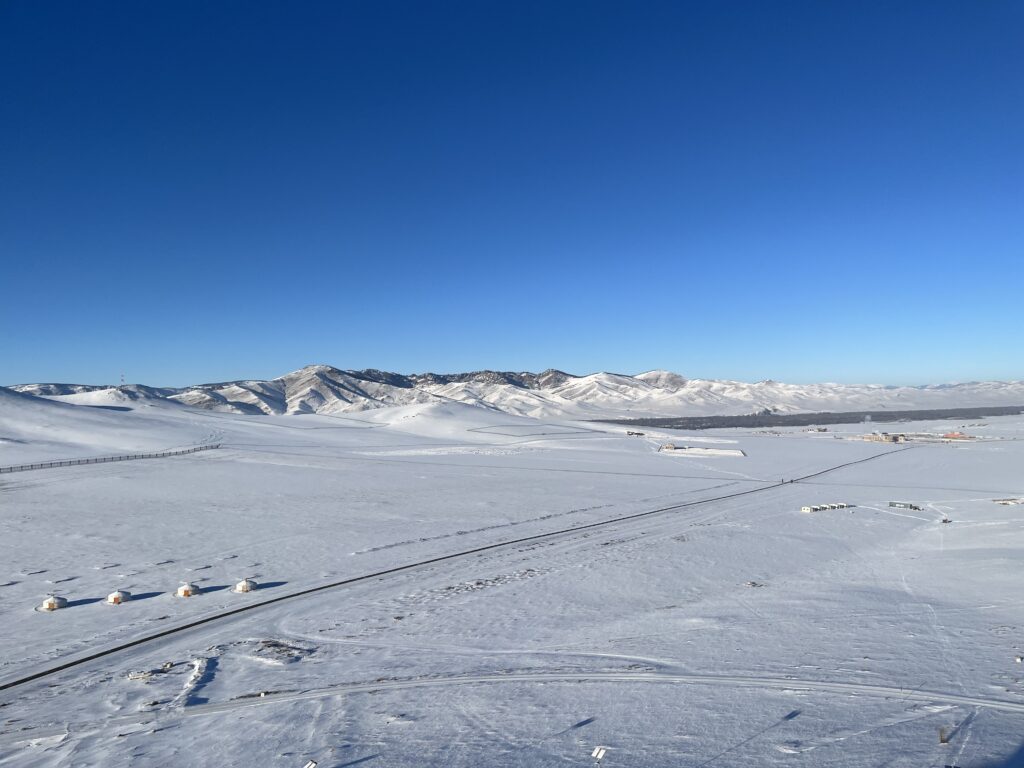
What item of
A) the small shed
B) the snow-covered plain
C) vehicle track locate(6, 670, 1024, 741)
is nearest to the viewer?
the snow-covered plain

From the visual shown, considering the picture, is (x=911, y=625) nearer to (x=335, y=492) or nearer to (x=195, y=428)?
(x=335, y=492)

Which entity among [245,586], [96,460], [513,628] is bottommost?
[513,628]

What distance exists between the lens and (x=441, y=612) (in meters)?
14.1

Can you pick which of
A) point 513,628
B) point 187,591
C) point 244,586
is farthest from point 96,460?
point 513,628

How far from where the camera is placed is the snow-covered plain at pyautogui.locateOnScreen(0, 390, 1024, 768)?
7.74 m

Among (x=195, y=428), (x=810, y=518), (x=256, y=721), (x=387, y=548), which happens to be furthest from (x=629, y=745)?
(x=195, y=428)

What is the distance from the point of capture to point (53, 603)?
14336mm

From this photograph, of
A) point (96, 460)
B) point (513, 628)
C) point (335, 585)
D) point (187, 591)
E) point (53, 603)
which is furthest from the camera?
point (96, 460)

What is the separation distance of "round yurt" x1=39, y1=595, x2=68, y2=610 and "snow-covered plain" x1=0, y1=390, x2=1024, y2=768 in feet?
0.76

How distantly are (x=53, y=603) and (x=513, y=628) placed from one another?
9.75 metres

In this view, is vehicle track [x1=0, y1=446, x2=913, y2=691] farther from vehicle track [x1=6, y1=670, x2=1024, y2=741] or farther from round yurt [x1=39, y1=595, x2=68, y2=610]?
round yurt [x1=39, y1=595, x2=68, y2=610]

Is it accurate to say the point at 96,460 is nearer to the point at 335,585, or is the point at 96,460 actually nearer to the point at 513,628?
the point at 335,585

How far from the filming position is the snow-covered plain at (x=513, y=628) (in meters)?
7.74

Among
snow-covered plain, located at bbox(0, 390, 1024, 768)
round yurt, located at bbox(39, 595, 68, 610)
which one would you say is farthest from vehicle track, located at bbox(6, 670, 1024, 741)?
round yurt, located at bbox(39, 595, 68, 610)
